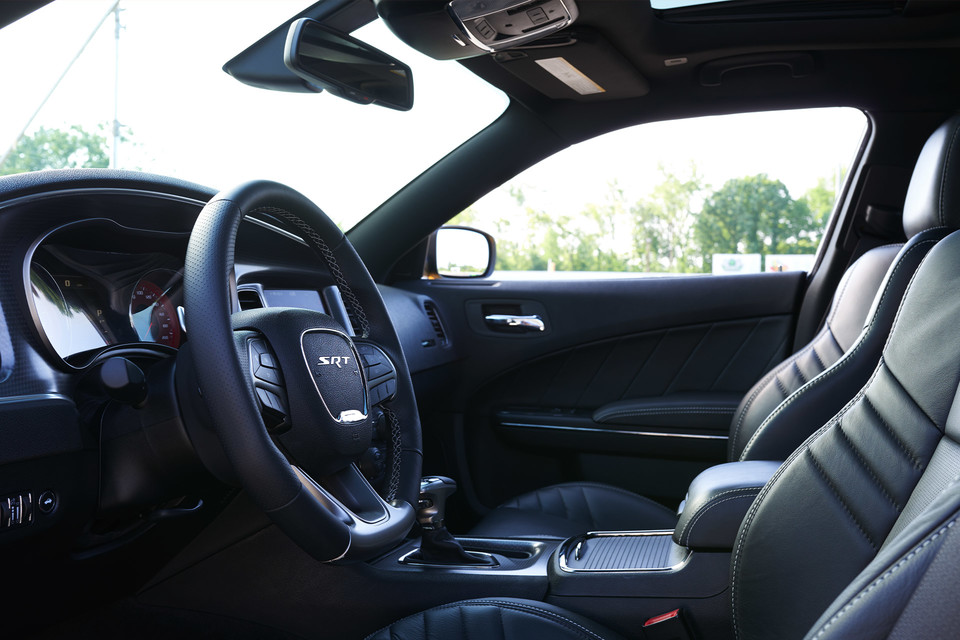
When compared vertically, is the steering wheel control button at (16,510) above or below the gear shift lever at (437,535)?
above

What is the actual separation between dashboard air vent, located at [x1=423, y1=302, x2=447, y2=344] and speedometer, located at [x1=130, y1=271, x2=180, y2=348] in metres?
1.26

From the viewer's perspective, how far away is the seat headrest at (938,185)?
61.9 inches

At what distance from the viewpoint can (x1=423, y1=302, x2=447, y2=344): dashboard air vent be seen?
2602mm

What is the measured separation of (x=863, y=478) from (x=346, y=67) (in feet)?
5.10

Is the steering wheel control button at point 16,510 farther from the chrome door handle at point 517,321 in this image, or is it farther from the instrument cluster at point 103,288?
the chrome door handle at point 517,321

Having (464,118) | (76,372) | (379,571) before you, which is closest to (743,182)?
(464,118)

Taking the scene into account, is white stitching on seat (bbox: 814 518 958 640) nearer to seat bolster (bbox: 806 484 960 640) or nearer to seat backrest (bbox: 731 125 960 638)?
seat bolster (bbox: 806 484 960 640)

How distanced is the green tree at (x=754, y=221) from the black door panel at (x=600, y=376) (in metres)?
0.10

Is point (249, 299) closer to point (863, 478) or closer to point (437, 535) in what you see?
point (437, 535)

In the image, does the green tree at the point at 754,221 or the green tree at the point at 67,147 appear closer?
the green tree at the point at 67,147

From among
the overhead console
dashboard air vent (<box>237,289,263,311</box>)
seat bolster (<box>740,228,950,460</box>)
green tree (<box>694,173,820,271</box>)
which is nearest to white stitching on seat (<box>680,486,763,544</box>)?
seat bolster (<box>740,228,950,460</box>)

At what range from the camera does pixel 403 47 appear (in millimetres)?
2180

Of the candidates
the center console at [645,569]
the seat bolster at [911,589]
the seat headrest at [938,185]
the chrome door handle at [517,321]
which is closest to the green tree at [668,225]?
the chrome door handle at [517,321]

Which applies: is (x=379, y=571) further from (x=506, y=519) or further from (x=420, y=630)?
(x=506, y=519)
